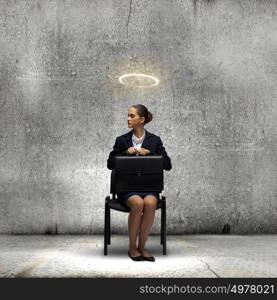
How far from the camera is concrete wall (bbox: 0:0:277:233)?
5375 mm

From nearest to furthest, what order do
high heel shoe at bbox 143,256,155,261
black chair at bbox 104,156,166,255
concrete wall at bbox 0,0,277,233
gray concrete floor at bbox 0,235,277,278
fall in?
gray concrete floor at bbox 0,235,277,278
high heel shoe at bbox 143,256,155,261
black chair at bbox 104,156,166,255
concrete wall at bbox 0,0,277,233

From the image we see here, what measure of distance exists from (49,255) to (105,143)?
1.73 m

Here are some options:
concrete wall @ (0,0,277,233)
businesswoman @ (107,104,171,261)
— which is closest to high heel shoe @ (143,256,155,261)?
businesswoman @ (107,104,171,261)

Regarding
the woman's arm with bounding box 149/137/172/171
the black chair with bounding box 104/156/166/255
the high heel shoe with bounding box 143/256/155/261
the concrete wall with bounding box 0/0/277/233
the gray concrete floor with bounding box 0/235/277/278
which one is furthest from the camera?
the concrete wall with bounding box 0/0/277/233

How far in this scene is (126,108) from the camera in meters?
5.45

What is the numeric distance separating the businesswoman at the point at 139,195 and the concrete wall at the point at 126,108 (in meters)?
1.13

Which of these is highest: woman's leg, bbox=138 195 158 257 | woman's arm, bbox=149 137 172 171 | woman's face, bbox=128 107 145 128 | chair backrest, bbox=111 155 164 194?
woman's face, bbox=128 107 145 128

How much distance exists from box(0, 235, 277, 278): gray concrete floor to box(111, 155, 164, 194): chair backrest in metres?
0.64

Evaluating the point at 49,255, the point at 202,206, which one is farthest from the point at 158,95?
the point at 49,255

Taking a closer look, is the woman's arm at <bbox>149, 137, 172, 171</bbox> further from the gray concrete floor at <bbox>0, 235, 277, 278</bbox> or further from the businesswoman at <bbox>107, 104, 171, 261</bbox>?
the gray concrete floor at <bbox>0, 235, 277, 278</bbox>

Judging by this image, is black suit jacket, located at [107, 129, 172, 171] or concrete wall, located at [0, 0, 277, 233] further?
concrete wall, located at [0, 0, 277, 233]

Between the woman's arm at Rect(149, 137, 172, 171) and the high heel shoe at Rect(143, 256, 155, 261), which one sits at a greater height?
the woman's arm at Rect(149, 137, 172, 171)

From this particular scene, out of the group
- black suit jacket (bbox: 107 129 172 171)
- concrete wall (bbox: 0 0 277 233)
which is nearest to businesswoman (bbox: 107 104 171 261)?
black suit jacket (bbox: 107 129 172 171)
